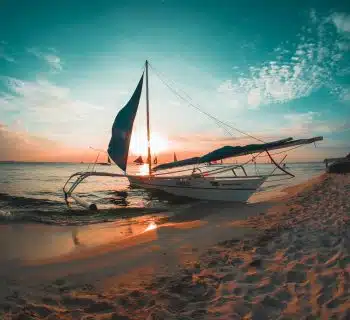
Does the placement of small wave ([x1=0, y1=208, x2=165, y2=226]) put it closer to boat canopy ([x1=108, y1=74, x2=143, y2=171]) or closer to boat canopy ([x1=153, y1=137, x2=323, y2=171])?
boat canopy ([x1=153, y1=137, x2=323, y2=171])

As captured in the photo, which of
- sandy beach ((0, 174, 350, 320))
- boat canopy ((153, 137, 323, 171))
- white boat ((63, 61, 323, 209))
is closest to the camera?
sandy beach ((0, 174, 350, 320))

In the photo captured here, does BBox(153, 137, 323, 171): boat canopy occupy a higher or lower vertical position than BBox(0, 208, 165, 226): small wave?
higher

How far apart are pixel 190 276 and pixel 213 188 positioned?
1218 cm

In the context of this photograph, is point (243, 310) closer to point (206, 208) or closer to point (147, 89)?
point (206, 208)

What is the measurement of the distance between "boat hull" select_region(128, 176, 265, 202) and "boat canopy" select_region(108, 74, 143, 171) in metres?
3.66

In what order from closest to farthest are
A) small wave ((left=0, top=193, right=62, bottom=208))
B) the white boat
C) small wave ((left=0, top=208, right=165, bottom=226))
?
small wave ((left=0, top=208, right=165, bottom=226))
the white boat
small wave ((left=0, top=193, right=62, bottom=208))

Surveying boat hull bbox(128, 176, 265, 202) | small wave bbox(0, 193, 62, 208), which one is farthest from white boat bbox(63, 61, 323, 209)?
small wave bbox(0, 193, 62, 208)

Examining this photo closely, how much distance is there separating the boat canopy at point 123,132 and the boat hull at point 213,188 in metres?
3.66

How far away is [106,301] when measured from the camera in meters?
4.07

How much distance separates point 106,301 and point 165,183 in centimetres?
1531

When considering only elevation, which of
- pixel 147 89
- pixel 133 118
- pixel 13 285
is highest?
pixel 147 89

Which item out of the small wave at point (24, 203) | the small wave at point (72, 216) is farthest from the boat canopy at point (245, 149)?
the small wave at point (24, 203)

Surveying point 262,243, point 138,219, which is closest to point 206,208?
point 138,219

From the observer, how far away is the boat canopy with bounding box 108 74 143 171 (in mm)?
18781
